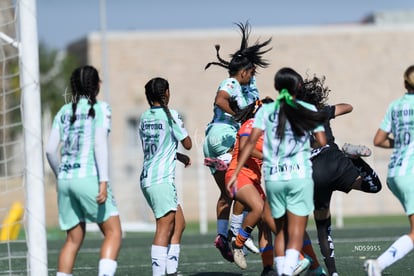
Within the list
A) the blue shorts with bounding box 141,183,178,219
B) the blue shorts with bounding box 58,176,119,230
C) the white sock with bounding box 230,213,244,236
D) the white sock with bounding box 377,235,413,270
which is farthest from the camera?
the white sock with bounding box 230,213,244,236

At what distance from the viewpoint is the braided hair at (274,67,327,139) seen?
9320 millimetres

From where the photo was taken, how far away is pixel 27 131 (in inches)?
411

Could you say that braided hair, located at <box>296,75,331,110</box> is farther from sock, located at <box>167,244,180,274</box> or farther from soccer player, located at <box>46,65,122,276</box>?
soccer player, located at <box>46,65,122,276</box>

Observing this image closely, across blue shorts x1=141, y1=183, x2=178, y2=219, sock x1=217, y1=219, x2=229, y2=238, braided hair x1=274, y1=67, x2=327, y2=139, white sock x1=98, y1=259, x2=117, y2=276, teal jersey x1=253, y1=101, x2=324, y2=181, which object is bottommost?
white sock x1=98, y1=259, x2=117, y2=276

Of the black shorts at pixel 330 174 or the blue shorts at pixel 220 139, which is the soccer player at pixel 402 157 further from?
the blue shorts at pixel 220 139

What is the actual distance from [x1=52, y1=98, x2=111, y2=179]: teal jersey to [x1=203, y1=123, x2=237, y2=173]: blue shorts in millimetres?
2812

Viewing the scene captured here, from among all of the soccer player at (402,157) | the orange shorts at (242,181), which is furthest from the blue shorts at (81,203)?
the soccer player at (402,157)

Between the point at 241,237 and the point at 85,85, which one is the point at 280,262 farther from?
the point at 85,85

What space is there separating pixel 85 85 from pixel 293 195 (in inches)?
82.2

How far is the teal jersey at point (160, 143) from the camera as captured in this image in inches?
420

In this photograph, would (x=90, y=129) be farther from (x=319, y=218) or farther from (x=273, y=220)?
(x=319, y=218)

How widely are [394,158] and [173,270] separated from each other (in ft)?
9.00

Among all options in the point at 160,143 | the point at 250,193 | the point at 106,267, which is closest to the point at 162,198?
the point at 160,143

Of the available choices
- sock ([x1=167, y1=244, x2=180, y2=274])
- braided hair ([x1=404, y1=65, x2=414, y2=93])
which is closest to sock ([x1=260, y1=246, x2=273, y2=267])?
sock ([x1=167, y1=244, x2=180, y2=274])
